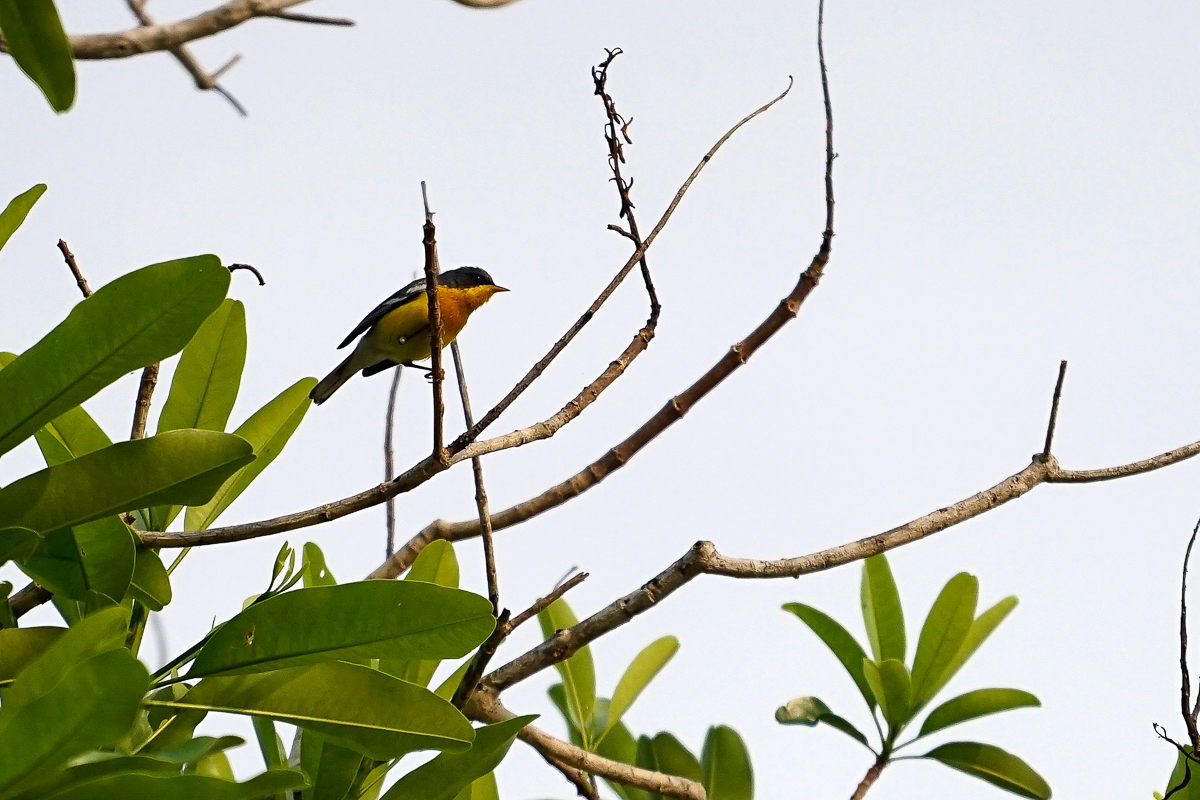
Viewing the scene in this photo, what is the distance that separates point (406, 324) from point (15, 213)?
3079 mm

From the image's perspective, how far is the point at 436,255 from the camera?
1713 millimetres

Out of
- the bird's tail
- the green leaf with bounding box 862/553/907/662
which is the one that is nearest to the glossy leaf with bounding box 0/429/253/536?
the green leaf with bounding box 862/553/907/662

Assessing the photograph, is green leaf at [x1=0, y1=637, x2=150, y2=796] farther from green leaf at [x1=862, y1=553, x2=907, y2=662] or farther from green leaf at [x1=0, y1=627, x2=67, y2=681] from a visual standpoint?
green leaf at [x1=862, y1=553, x2=907, y2=662]

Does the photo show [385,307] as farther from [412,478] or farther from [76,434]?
[412,478]

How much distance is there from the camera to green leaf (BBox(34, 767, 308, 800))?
1.39 m

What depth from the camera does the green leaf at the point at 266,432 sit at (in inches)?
90.1

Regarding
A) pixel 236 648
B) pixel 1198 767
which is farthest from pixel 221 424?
pixel 1198 767

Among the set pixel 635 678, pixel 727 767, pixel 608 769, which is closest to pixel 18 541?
pixel 608 769

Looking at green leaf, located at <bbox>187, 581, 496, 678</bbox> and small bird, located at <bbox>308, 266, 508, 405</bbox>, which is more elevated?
small bird, located at <bbox>308, 266, 508, 405</bbox>

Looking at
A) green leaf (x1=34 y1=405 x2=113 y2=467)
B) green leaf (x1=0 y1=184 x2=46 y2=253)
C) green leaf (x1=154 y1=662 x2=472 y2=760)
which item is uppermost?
green leaf (x1=0 y1=184 x2=46 y2=253)

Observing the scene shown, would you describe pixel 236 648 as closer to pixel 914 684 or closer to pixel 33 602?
pixel 33 602

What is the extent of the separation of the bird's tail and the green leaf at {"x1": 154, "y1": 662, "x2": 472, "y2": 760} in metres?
3.61

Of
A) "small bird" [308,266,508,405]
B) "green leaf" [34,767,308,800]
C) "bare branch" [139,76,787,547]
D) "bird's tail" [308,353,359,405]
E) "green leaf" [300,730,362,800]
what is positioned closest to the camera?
"green leaf" [34,767,308,800]

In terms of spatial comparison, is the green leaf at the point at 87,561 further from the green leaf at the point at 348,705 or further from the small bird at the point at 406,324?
the small bird at the point at 406,324
